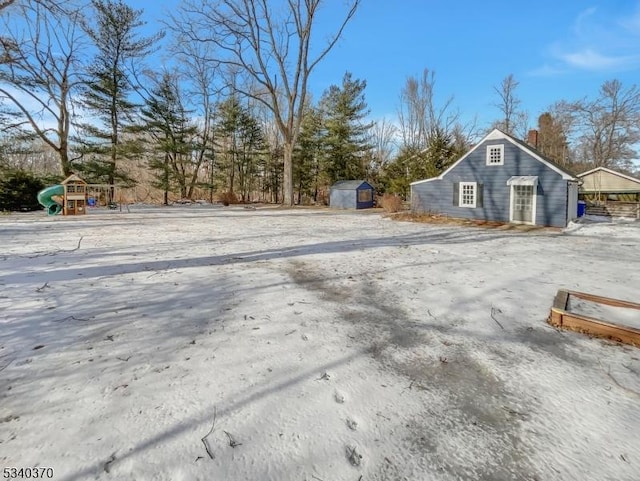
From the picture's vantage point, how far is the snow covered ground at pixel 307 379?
157cm

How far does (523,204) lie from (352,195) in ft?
35.0

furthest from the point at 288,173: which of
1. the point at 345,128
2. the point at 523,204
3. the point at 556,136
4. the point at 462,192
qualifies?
the point at 556,136

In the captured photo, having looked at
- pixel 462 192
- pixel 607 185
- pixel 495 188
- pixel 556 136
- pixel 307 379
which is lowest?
pixel 307 379

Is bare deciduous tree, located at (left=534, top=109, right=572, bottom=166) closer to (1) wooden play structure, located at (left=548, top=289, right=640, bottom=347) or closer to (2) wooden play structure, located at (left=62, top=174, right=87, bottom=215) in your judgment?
(1) wooden play structure, located at (left=548, top=289, right=640, bottom=347)

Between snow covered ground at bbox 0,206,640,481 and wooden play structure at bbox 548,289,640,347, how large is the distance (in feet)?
0.55

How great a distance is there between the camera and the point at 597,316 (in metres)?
3.33

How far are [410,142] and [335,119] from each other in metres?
10.2

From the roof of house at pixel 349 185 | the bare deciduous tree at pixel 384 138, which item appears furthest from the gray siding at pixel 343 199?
the bare deciduous tree at pixel 384 138

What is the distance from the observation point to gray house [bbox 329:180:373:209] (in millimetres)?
21881

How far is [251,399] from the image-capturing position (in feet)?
6.57

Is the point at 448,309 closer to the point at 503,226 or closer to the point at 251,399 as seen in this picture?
the point at 251,399

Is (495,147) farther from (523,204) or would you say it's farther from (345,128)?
(345,128)

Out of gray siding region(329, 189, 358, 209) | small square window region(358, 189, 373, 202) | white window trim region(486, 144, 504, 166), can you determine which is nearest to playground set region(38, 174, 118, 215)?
gray siding region(329, 189, 358, 209)

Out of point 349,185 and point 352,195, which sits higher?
point 349,185
